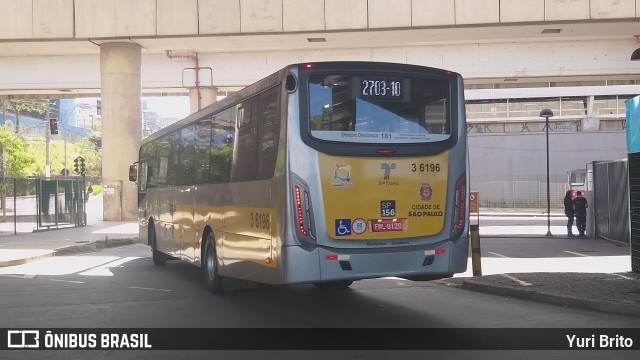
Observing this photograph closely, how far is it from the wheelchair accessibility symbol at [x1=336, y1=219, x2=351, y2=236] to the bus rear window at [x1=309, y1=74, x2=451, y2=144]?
1.05 meters

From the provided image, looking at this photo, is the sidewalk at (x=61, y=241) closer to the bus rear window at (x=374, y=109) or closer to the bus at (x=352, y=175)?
the bus at (x=352, y=175)

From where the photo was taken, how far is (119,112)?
106ft

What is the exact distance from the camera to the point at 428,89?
9.62 meters

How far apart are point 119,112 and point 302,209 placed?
2528cm

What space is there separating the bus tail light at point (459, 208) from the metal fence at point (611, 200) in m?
12.5

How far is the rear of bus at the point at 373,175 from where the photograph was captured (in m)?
8.88

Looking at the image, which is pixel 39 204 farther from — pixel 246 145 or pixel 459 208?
pixel 459 208

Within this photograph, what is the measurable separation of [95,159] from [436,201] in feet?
422

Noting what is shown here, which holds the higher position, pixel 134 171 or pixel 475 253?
pixel 134 171

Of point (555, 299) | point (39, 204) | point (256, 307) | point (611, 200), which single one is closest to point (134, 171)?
point (39, 204)

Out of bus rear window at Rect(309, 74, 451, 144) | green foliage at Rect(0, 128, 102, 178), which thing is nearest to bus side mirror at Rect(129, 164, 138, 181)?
bus rear window at Rect(309, 74, 451, 144)

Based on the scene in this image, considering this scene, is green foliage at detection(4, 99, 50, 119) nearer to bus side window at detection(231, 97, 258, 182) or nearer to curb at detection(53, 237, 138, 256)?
curb at detection(53, 237, 138, 256)

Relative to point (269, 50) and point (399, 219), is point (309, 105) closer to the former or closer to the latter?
point (399, 219)

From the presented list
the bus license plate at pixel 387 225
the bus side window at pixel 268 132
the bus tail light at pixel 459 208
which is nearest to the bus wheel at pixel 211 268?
the bus side window at pixel 268 132
